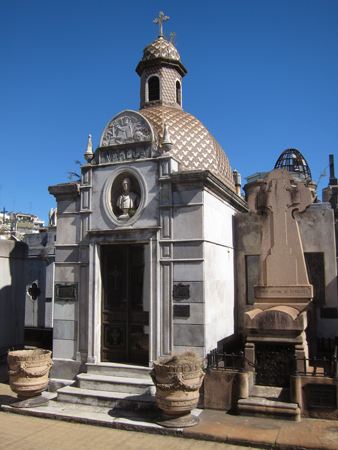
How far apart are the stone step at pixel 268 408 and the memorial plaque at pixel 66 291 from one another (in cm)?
487

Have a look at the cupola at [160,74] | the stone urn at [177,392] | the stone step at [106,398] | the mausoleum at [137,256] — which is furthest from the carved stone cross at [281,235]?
the cupola at [160,74]

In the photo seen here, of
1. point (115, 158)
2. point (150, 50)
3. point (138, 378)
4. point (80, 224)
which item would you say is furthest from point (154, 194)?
point (150, 50)

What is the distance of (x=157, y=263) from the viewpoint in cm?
980

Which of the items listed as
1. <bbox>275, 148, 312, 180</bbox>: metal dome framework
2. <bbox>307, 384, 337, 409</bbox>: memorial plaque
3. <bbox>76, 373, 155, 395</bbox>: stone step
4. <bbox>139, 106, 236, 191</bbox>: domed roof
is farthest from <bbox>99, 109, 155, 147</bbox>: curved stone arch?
<bbox>275, 148, 312, 180</bbox>: metal dome framework

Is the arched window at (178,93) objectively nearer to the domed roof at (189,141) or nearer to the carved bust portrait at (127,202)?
the domed roof at (189,141)

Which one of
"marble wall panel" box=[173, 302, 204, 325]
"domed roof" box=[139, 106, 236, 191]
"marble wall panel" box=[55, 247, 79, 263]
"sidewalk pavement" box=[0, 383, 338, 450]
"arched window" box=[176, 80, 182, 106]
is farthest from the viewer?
"arched window" box=[176, 80, 182, 106]

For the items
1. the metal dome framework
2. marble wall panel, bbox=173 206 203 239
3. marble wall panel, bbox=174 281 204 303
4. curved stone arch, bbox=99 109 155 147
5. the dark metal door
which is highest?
the metal dome framework

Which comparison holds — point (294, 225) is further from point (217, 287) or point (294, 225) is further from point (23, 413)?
point (23, 413)

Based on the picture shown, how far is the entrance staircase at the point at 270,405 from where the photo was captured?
302 inches

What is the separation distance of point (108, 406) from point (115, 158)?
575 centimetres

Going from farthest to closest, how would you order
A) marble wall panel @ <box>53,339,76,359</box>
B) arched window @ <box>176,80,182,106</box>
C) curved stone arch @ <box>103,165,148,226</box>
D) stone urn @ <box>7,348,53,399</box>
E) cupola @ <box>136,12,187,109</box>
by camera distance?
arched window @ <box>176,80,182,106</box>, cupola @ <box>136,12,187,109</box>, marble wall panel @ <box>53,339,76,359</box>, curved stone arch @ <box>103,165,148,226</box>, stone urn @ <box>7,348,53,399</box>

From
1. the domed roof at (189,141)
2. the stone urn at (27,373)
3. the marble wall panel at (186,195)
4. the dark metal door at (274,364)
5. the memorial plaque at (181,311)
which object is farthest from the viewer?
the domed roof at (189,141)

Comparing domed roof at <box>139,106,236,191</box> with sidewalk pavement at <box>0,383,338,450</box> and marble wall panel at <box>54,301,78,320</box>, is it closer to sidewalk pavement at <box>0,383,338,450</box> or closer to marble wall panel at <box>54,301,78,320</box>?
marble wall panel at <box>54,301,78,320</box>

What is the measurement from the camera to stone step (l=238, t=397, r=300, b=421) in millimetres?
7645
